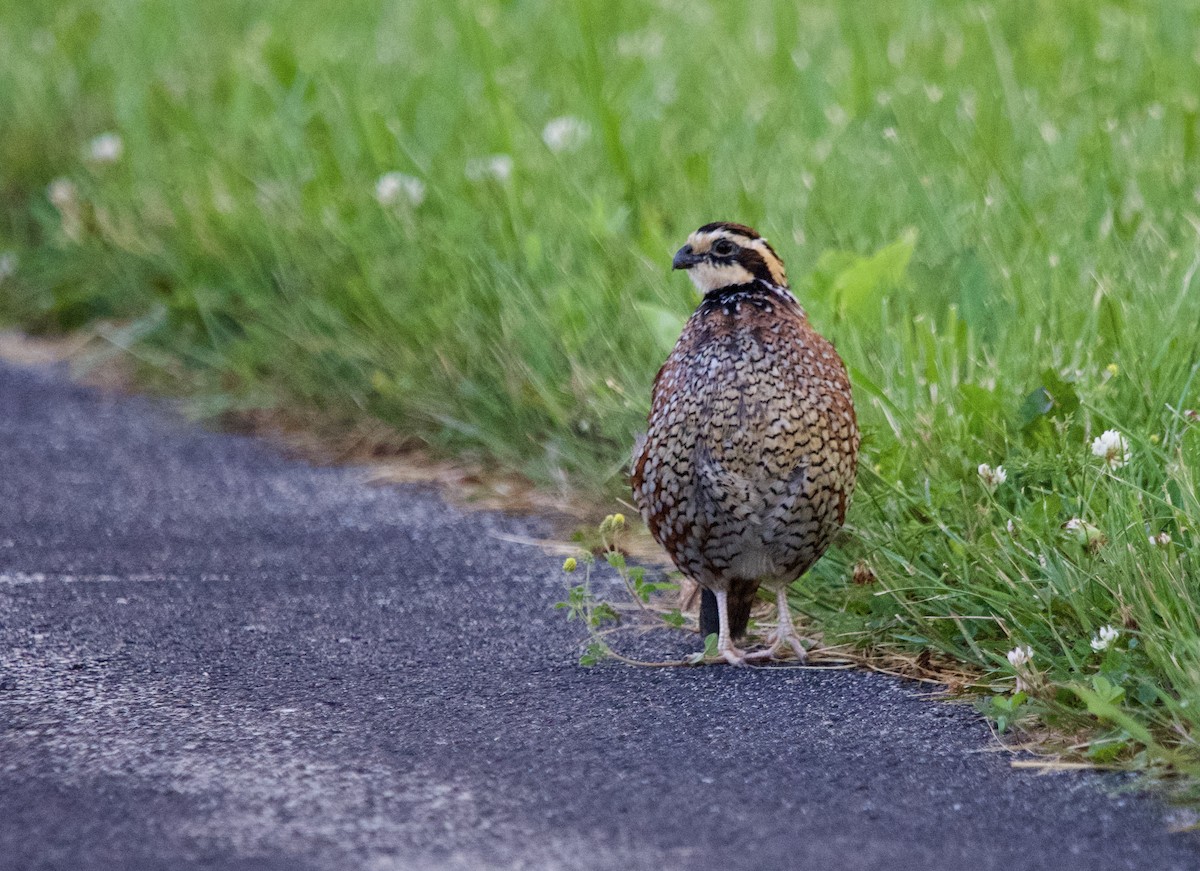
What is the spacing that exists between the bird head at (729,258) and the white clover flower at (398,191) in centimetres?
245

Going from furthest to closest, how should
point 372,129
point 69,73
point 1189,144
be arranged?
point 69,73 < point 372,129 < point 1189,144

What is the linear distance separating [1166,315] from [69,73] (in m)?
6.10

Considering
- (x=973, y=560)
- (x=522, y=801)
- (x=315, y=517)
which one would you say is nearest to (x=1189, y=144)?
(x=973, y=560)

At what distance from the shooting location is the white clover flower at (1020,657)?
3.43 meters

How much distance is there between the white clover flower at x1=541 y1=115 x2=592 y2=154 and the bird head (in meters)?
2.71

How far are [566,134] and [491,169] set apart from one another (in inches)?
19.0

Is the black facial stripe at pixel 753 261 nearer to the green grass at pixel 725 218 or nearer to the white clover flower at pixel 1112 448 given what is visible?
the green grass at pixel 725 218

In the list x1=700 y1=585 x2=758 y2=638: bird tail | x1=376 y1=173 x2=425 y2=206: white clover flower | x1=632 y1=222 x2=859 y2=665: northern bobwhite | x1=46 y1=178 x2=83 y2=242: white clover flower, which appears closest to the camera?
x1=632 y1=222 x2=859 y2=665: northern bobwhite

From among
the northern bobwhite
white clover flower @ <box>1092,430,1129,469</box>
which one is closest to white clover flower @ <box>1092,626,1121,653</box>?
white clover flower @ <box>1092,430,1129,469</box>

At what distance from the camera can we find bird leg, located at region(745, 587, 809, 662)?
391cm

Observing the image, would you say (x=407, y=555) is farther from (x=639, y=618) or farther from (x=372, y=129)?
(x=372, y=129)

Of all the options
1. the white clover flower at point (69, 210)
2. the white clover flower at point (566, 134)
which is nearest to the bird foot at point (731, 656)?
the white clover flower at point (566, 134)

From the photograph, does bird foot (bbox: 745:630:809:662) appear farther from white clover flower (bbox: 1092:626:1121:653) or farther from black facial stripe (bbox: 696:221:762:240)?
black facial stripe (bbox: 696:221:762:240)

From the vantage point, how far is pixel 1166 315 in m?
4.60
